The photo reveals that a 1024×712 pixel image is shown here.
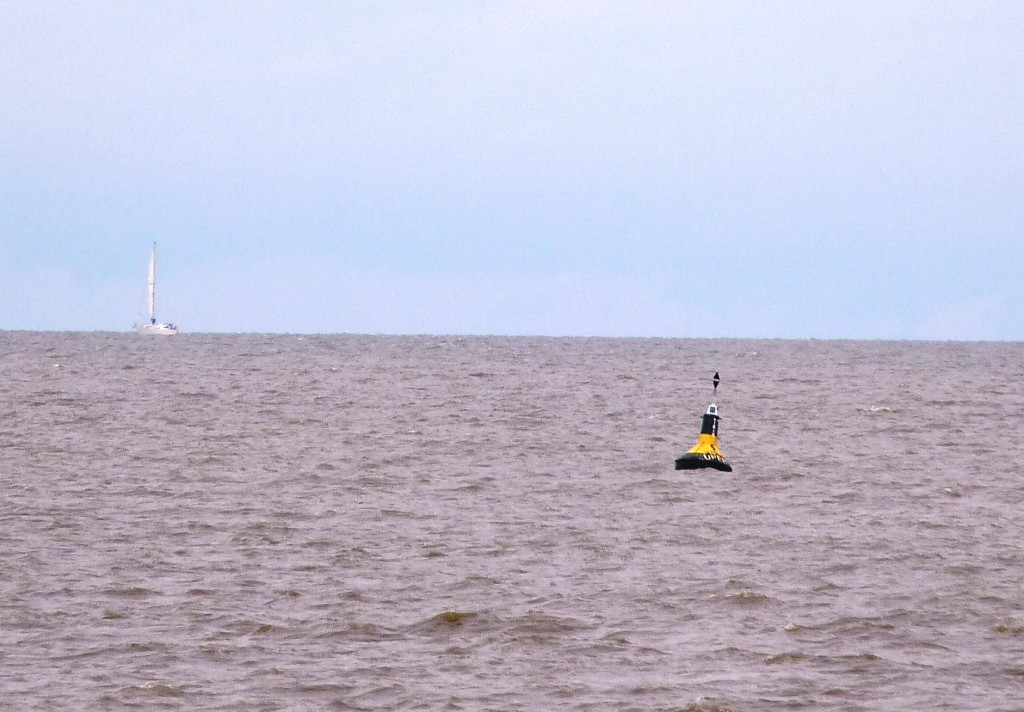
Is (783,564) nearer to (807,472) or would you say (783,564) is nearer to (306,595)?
(306,595)

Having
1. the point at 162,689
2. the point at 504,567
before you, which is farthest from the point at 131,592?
the point at 504,567

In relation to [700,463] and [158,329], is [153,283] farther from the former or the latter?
[700,463]

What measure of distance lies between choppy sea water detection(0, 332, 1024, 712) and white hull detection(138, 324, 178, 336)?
14619cm

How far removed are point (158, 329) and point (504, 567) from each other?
569ft

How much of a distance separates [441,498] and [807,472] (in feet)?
32.2

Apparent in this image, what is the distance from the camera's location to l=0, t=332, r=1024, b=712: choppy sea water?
14203mm

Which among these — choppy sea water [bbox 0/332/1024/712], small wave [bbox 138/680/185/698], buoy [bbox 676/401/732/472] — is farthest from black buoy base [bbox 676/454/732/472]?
small wave [bbox 138/680/185/698]

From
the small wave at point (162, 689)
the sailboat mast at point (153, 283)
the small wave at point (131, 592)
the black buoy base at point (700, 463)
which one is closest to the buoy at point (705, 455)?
the black buoy base at point (700, 463)

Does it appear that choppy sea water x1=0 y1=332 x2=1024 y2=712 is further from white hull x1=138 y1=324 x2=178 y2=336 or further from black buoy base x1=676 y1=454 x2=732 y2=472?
white hull x1=138 y1=324 x2=178 y2=336

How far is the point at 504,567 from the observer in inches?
787

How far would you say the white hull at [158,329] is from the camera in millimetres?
186500

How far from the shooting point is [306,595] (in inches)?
709

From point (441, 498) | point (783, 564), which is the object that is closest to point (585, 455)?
point (441, 498)

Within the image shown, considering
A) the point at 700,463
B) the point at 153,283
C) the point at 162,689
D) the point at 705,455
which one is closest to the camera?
the point at 162,689
